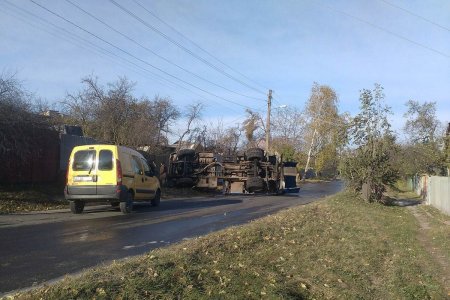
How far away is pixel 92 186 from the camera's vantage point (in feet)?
44.1

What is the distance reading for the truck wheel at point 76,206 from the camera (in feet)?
46.0

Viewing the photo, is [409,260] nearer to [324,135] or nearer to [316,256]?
[316,256]

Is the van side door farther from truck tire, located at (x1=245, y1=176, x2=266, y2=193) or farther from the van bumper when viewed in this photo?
truck tire, located at (x1=245, y1=176, x2=266, y2=193)

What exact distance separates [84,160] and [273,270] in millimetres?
8560

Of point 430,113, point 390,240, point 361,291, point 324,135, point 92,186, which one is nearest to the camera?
point 361,291

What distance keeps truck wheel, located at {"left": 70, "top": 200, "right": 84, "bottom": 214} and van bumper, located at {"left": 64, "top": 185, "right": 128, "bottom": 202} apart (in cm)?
47

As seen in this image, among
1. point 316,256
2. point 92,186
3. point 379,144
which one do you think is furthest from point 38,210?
point 379,144

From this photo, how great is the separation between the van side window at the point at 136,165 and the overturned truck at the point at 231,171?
969cm

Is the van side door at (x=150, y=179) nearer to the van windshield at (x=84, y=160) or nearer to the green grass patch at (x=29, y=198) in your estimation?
the van windshield at (x=84, y=160)

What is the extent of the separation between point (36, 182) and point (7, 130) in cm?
289

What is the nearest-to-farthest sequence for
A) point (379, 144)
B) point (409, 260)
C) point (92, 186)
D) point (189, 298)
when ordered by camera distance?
point (189, 298) < point (409, 260) < point (92, 186) < point (379, 144)

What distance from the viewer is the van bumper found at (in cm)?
1338

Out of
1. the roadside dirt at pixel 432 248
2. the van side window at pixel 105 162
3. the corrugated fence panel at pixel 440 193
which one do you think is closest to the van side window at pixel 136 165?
the van side window at pixel 105 162

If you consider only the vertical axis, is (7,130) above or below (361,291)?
above
